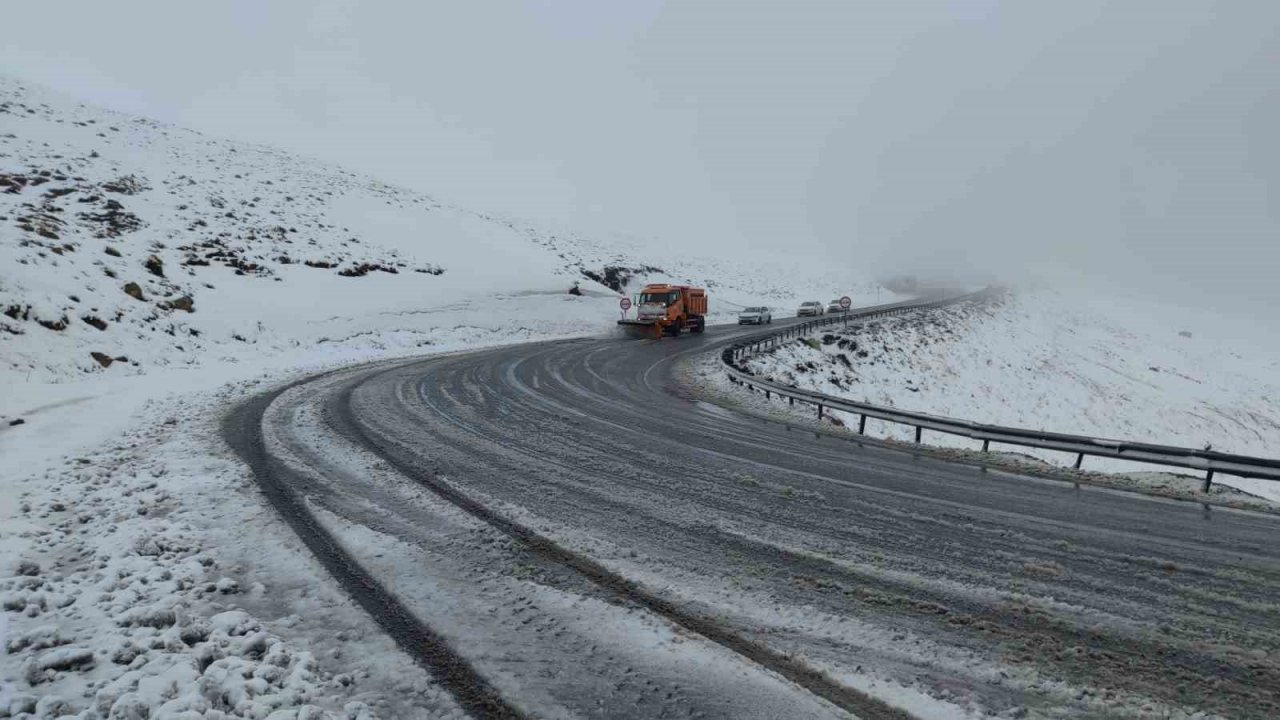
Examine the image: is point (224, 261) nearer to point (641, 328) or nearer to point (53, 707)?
point (641, 328)

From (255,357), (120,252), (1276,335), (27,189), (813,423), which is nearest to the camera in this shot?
(813,423)

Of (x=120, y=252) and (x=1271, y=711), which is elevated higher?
(x=120, y=252)

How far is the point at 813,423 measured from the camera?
39.9 ft

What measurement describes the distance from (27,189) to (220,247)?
727 cm

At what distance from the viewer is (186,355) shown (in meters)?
17.1

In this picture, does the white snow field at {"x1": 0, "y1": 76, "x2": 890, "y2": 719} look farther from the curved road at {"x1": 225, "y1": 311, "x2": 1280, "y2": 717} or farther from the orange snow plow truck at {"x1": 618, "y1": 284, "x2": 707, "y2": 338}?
the orange snow plow truck at {"x1": 618, "y1": 284, "x2": 707, "y2": 338}

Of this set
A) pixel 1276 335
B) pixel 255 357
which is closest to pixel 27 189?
pixel 255 357

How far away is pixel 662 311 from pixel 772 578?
84.4 ft

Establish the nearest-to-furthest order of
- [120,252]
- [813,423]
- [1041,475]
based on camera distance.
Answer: [1041,475]
[813,423]
[120,252]

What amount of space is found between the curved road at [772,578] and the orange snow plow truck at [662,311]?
69.3ft

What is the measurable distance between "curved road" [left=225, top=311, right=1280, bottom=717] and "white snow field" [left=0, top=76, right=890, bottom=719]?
599 millimetres

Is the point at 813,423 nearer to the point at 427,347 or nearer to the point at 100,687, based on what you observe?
the point at 100,687

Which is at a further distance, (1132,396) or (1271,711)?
(1132,396)

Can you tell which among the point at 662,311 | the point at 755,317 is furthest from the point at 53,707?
the point at 755,317
